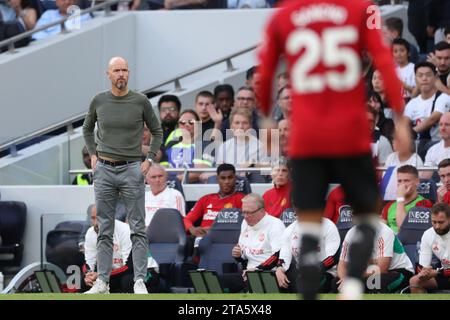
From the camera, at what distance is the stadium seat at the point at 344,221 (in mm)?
13844

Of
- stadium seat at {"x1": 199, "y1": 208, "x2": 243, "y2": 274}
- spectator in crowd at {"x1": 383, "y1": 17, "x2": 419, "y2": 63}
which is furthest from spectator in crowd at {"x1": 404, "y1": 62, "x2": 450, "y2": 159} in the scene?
stadium seat at {"x1": 199, "y1": 208, "x2": 243, "y2": 274}

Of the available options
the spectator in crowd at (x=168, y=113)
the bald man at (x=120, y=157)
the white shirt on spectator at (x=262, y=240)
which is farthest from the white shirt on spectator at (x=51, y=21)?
the bald man at (x=120, y=157)

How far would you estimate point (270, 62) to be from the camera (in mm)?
7801

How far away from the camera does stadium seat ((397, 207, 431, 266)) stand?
13.9 metres

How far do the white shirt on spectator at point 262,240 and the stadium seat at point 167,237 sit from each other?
32.2 inches

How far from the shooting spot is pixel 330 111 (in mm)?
7680

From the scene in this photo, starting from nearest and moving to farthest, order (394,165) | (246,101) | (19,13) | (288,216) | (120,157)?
(120,157), (288,216), (394,165), (246,101), (19,13)

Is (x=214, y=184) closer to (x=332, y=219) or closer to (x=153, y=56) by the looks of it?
(x=332, y=219)

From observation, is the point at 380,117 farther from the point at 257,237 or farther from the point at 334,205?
the point at 257,237

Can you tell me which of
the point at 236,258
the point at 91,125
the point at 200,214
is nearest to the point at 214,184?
the point at 200,214

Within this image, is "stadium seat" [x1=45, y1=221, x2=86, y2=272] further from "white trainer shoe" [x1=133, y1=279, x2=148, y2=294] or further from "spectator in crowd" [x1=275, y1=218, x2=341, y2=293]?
"white trainer shoe" [x1=133, y1=279, x2=148, y2=294]

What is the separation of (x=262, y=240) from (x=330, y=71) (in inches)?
260

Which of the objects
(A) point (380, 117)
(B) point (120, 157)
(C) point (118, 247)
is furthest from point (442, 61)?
(B) point (120, 157)

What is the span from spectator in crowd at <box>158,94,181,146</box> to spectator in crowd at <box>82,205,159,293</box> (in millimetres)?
3286
